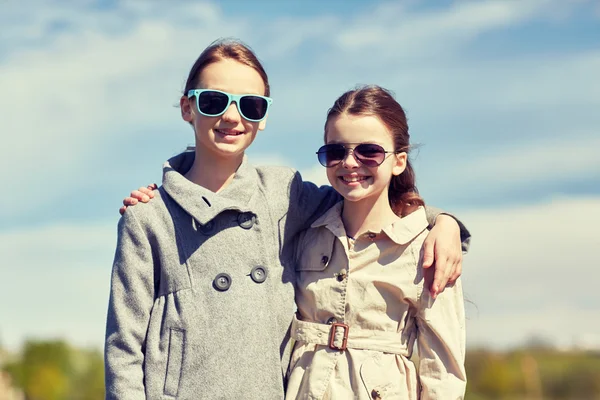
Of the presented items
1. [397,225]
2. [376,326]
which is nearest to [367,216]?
[397,225]

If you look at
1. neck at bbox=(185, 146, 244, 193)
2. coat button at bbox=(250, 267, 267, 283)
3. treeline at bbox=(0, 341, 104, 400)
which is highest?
neck at bbox=(185, 146, 244, 193)

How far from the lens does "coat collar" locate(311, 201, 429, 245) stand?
346 cm

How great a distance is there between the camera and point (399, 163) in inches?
142

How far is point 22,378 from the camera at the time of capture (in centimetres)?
1248

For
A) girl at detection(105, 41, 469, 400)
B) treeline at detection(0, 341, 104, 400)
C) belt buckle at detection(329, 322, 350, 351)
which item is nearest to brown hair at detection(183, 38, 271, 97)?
girl at detection(105, 41, 469, 400)

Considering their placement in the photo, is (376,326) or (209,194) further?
(209,194)

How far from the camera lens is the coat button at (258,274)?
342 centimetres

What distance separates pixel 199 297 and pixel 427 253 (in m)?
0.98

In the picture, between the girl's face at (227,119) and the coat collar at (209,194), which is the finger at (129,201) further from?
the girl's face at (227,119)

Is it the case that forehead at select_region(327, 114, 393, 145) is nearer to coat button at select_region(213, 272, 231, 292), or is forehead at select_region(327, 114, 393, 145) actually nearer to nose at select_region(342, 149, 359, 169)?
nose at select_region(342, 149, 359, 169)

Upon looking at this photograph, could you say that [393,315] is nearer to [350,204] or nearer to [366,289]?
[366,289]

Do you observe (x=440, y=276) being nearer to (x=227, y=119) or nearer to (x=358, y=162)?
(x=358, y=162)

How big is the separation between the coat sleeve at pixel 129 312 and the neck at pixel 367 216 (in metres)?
0.89

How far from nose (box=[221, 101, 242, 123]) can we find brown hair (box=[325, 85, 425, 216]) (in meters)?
0.42
